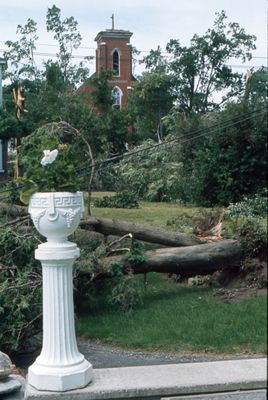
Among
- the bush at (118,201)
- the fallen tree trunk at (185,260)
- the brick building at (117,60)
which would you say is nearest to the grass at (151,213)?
the bush at (118,201)

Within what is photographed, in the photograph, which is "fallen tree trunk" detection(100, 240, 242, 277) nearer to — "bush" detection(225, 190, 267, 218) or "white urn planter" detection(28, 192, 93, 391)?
"bush" detection(225, 190, 267, 218)

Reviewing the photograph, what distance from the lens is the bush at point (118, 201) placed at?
12.4 m

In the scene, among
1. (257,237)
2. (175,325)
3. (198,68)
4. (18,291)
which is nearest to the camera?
(257,237)

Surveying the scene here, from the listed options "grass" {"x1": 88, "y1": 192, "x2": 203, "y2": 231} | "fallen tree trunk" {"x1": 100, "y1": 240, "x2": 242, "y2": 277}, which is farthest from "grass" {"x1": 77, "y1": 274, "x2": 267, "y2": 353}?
"grass" {"x1": 88, "y1": 192, "x2": 203, "y2": 231}

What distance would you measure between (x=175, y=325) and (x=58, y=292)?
282 centimetres

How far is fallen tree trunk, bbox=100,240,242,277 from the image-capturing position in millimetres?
6812

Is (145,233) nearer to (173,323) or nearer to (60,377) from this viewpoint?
(173,323)

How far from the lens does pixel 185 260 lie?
275 inches

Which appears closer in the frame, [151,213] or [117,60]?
[151,213]

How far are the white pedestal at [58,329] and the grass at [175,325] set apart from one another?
168 centimetres

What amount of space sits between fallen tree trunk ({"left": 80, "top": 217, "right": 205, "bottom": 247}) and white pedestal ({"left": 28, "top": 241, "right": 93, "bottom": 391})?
400cm

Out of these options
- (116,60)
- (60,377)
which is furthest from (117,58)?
Result: (60,377)

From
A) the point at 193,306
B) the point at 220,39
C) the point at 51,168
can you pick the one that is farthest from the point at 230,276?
the point at 220,39

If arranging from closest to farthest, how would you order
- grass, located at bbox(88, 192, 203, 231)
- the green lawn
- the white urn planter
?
the white urn planter < the green lawn < grass, located at bbox(88, 192, 203, 231)
